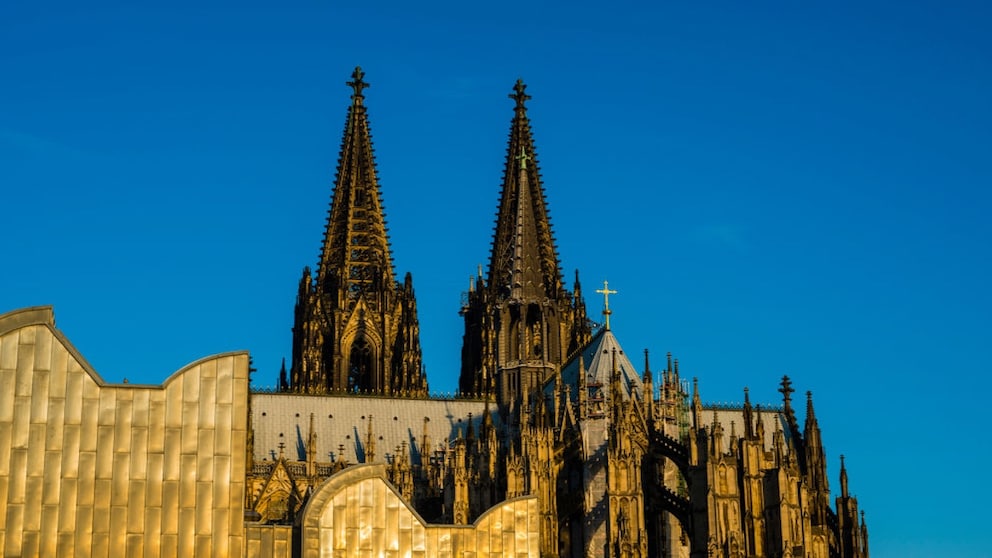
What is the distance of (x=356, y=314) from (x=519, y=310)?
10046 mm

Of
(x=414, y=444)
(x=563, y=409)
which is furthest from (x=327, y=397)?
(x=563, y=409)

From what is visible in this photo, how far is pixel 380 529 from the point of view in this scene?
56781 mm

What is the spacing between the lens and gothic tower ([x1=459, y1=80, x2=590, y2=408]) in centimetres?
Answer: 9538

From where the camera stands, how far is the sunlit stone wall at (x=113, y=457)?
175ft

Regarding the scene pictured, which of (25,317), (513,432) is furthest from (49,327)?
(513,432)

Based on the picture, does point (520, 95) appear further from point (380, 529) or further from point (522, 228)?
point (380, 529)

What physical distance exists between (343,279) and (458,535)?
148 feet

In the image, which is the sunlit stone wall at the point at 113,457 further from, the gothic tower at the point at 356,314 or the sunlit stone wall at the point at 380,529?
the gothic tower at the point at 356,314

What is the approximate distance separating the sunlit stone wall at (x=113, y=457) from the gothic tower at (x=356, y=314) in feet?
130

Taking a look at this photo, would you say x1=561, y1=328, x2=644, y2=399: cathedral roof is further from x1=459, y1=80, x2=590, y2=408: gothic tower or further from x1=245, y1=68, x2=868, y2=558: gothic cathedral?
x1=459, y1=80, x2=590, y2=408: gothic tower

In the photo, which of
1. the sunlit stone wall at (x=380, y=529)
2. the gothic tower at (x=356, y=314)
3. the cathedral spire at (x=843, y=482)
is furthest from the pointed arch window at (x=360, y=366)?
the sunlit stone wall at (x=380, y=529)

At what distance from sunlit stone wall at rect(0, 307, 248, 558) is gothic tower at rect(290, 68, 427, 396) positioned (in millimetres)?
39531

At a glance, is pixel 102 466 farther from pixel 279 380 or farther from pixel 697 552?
pixel 279 380

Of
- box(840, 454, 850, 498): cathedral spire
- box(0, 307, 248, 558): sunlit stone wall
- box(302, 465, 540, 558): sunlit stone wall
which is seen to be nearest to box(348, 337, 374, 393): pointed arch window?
box(840, 454, 850, 498): cathedral spire
